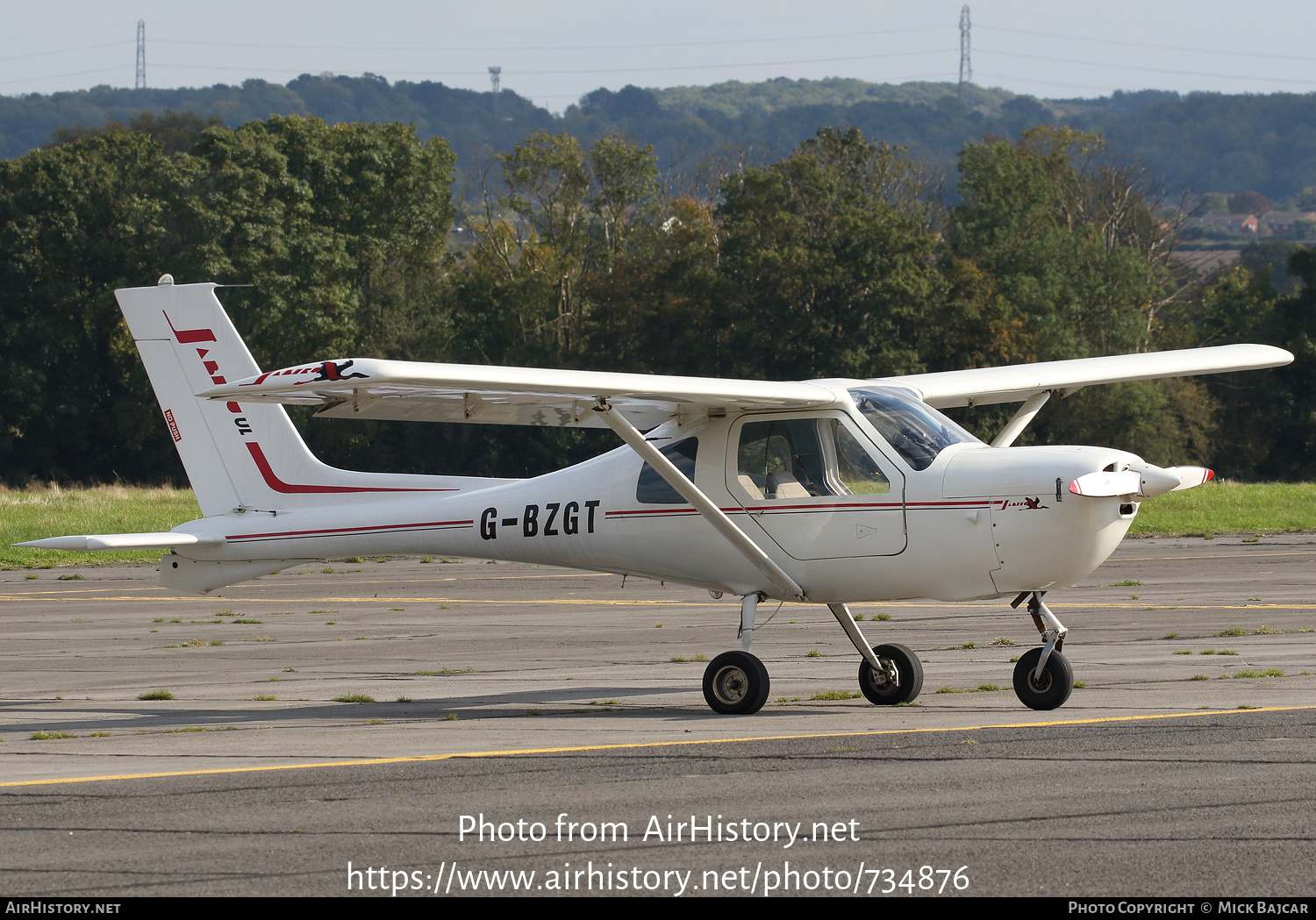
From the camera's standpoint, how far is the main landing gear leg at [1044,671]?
10719mm

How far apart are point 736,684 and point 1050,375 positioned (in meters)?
4.47

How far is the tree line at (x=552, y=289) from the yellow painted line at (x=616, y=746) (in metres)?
46.5

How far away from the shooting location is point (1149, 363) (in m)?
14.0

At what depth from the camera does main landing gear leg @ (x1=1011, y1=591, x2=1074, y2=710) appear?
10.7m

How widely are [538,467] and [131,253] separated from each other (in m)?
18.4

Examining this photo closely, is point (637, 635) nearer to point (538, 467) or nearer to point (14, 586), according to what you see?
point (14, 586)

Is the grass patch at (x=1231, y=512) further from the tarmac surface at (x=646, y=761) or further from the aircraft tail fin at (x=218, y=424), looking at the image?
the aircraft tail fin at (x=218, y=424)

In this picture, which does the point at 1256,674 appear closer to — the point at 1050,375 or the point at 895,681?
the point at 1050,375

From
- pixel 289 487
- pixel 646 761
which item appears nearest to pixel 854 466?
pixel 646 761

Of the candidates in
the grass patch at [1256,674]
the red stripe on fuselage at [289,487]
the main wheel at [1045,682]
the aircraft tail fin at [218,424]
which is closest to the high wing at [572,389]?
the red stripe on fuselage at [289,487]

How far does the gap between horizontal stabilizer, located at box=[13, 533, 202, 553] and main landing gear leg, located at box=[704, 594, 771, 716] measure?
4599mm

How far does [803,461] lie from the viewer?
443 inches
